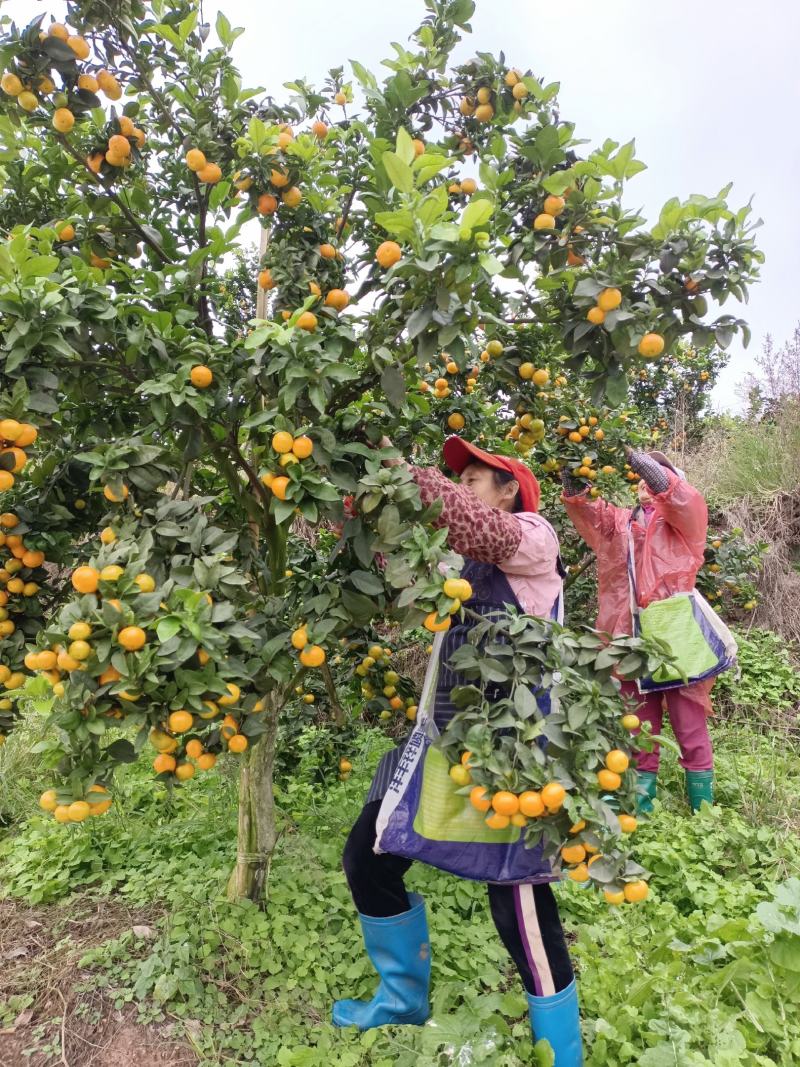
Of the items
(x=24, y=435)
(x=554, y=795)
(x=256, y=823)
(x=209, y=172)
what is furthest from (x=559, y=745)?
(x=209, y=172)

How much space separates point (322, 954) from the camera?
218 cm

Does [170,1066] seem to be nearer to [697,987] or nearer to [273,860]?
[273,860]

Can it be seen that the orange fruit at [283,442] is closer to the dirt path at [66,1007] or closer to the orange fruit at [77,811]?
the orange fruit at [77,811]

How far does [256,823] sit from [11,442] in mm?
1505

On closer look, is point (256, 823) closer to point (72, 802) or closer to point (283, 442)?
point (72, 802)

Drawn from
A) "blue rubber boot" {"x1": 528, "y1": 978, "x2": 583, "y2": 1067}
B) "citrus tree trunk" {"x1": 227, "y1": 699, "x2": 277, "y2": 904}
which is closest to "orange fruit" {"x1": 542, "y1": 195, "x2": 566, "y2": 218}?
"citrus tree trunk" {"x1": 227, "y1": 699, "x2": 277, "y2": 904}

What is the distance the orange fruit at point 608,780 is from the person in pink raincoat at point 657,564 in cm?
165

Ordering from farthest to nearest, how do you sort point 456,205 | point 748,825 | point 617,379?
1. point 748,825
2. point 456,205
3. point 617,379

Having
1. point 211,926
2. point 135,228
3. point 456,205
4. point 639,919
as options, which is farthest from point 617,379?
point 211,926

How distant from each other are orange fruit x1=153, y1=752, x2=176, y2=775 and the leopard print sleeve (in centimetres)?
74

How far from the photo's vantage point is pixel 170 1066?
70.6 inches

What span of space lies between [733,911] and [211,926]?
179cm

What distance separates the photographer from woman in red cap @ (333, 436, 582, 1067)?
1.56 metres

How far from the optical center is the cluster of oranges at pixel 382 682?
2.46 m
